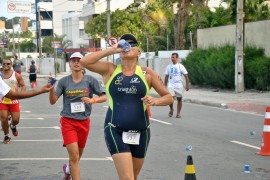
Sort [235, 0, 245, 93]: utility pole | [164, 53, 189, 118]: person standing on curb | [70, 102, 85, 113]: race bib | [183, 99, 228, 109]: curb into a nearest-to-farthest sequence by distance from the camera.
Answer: [70, 102, 85, 113]: race bib → [164, 53, 189, 118]: person standing on curb → [183, 99, 228, 109]: curb → [235, 0, 245, 93]: utility pole

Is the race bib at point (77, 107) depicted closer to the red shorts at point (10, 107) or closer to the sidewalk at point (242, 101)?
the red shorts at point (10, 107)

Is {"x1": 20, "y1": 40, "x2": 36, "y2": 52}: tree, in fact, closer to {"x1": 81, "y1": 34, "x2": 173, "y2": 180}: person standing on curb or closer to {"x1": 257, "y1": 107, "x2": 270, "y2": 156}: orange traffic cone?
{"x1": 257, "y1": 107, "x2": 270, "y2": 156}: orange traffic cone

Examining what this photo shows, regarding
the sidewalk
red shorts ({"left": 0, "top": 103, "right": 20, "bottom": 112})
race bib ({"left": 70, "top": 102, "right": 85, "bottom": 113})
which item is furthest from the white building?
race bib ({"left": 70, "top": 102, "right": 85, "bottom": 113})

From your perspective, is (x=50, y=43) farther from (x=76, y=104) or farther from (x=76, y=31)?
(x=76, y=104)

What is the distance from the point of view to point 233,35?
1204 inches

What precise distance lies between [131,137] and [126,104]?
357mm

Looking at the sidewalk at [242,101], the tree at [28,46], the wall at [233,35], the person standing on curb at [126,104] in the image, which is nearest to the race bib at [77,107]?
the person standing on curb at [126,104]

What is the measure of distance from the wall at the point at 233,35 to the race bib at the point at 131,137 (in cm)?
2198

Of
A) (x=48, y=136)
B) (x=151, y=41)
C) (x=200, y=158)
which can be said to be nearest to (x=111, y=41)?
(x=151, y=41)

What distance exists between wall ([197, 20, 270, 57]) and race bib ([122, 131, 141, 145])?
→ 21982mm

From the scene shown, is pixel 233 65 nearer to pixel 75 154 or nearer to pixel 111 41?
pixel 111 41

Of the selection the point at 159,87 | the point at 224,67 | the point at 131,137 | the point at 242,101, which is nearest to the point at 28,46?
the point at 224,67

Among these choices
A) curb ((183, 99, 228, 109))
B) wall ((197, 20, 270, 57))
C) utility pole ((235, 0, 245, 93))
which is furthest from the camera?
wall ((197, 20, 270, 57))

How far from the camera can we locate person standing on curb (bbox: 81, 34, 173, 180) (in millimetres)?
6180
